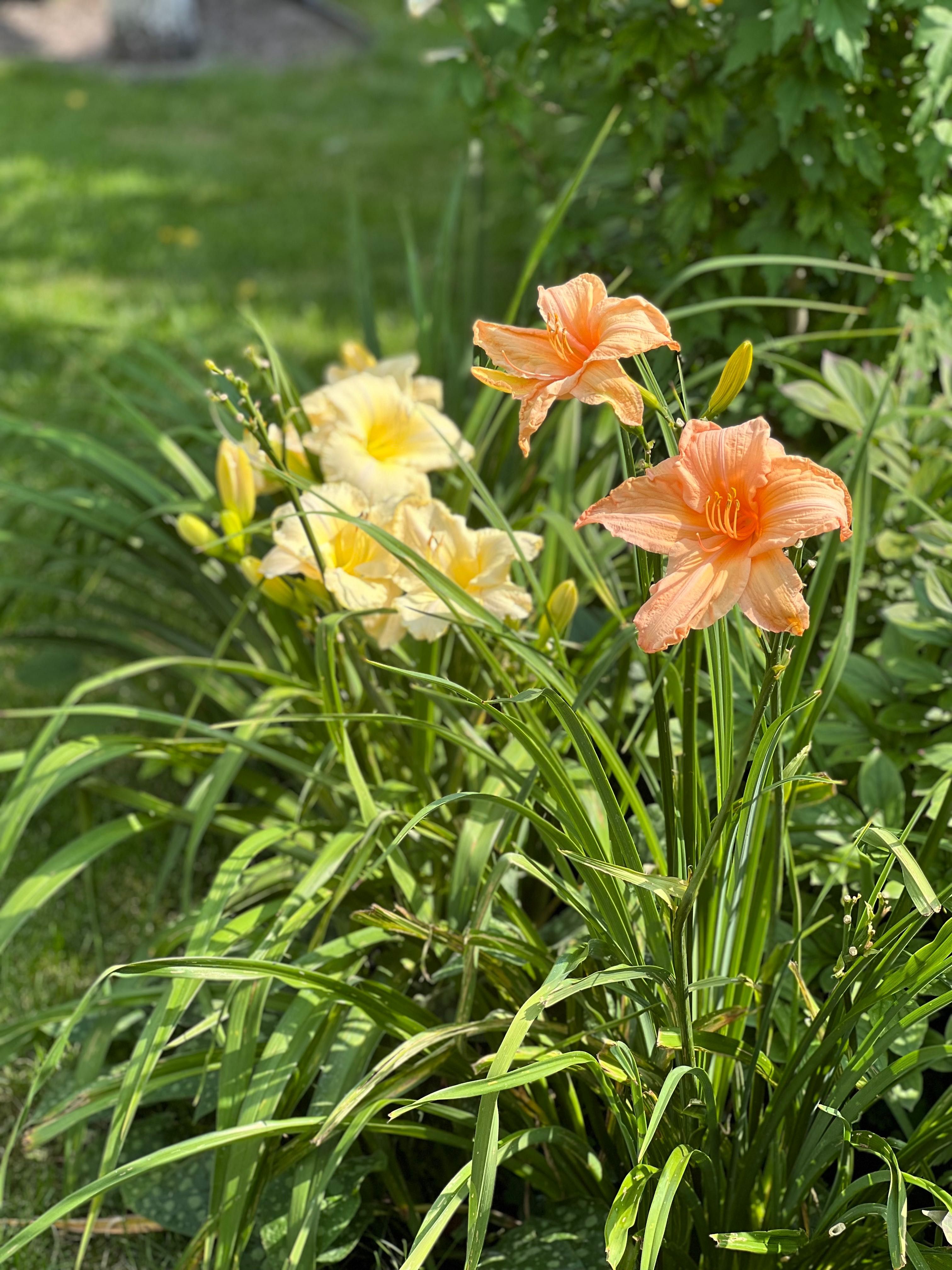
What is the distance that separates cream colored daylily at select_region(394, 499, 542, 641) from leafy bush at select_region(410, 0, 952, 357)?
581mm

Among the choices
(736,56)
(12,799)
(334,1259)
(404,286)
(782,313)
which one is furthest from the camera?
(404,286)

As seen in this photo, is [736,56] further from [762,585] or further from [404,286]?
[404,286]

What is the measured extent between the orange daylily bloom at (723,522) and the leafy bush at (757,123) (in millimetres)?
896

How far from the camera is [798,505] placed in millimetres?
830

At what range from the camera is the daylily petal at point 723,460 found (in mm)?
846

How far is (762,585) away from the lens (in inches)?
32.3

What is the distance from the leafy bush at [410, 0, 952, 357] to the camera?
67.4 inches

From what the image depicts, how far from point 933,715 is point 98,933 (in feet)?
4.02

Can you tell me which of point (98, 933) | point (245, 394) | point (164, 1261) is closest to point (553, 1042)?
point (164, 1261)

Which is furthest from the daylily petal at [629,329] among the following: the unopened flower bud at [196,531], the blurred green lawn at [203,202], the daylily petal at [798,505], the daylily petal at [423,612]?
the blurred green lawn at [203,202]

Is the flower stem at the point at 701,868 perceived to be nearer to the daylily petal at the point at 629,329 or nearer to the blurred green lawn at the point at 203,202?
the daylily petal at the point at 629,329

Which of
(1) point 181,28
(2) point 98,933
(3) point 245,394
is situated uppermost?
(1) point 181,28

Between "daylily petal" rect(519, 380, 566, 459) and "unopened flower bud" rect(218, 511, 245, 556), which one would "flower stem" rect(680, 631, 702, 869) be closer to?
"daylily petal" rect(519, 380, 566, 459)

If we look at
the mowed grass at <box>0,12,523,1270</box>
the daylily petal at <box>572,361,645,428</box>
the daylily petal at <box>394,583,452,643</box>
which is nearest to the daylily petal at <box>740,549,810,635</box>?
the daylily petal at <box>572,361,645,428</box>
